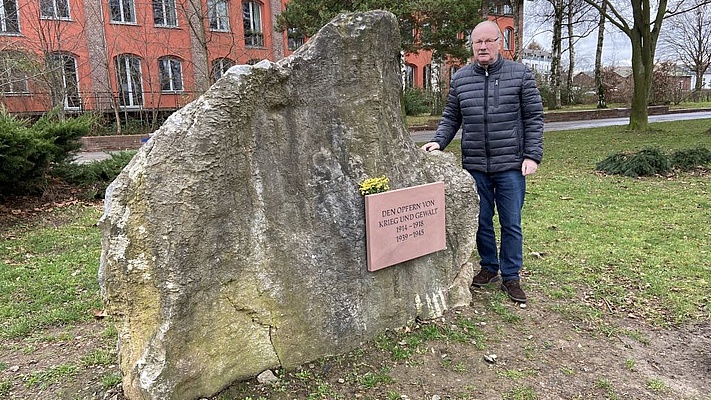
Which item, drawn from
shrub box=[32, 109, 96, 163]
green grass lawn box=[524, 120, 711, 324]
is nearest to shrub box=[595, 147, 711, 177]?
green grass lawn box=[524, 120, 711, 324]

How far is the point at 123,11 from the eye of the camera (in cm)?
2303

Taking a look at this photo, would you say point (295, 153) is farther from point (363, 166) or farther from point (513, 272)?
point (513, 272)

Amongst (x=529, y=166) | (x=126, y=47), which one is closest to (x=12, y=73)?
(x=126, y=47)

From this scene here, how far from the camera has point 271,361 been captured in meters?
3.21

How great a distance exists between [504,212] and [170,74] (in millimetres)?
23028

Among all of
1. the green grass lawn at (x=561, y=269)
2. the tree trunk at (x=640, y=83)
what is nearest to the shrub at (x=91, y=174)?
the green grass lawn at (x=561, y=269)

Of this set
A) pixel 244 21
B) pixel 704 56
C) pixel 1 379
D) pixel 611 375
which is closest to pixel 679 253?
pixel 611 375

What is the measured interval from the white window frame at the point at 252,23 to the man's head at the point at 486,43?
24.0 metres

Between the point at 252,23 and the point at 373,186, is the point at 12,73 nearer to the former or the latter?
the point at 252,23

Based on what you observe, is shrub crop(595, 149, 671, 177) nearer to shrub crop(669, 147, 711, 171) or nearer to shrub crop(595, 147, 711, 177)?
shrub crop(595, 147, 711, 177)

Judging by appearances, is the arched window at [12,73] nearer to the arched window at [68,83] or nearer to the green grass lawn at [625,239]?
the arched window at [68,83]

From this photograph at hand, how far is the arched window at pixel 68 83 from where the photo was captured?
1927 centimetres

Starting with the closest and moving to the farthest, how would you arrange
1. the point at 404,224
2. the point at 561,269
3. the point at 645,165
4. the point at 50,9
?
the point at 404,224 < the point at 561,269 < the point at 645,165 < the point at 50,9

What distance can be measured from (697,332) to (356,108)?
9.47 feet
